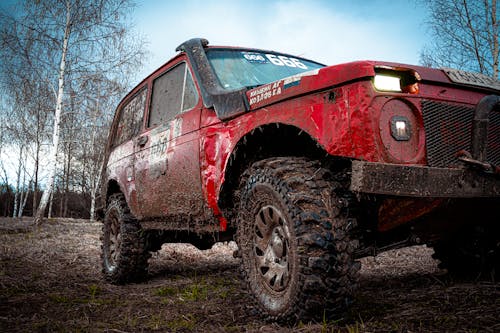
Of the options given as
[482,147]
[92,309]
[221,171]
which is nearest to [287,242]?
[221,171]

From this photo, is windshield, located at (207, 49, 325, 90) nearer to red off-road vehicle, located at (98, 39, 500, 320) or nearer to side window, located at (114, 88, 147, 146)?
red off-road vehicle, located at (98, 39, 500, 320)

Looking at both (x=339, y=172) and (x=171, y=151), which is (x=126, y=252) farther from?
(x=339, y=172)

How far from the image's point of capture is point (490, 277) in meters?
3.15

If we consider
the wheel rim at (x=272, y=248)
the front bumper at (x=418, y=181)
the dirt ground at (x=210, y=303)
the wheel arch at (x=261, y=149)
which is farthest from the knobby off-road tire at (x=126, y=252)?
the front bumper at (x=418, y=181)

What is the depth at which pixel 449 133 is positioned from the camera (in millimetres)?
2221

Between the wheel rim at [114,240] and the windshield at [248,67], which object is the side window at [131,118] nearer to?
the wheel rim at [114,240]

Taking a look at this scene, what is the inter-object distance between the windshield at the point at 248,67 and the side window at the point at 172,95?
30 centimetres

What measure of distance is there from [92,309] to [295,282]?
1821mm

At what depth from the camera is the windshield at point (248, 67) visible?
3461mm

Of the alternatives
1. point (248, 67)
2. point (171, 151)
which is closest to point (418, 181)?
point (248, 67)

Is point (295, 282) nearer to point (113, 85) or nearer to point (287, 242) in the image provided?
point (287, 242)

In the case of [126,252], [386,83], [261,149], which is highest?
[386,83]

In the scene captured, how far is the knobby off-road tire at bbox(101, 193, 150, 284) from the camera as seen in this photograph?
460 centimetres

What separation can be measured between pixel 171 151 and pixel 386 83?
2.25m
